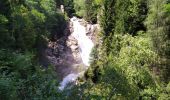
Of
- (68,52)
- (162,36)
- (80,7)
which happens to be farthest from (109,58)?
(80,7)

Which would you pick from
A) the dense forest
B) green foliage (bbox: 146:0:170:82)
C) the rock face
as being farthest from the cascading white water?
green foliage (bbox: 146:0:170:82)

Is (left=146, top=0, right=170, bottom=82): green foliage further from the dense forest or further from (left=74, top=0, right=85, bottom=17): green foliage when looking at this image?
(left=74, top=0, right=85, bottom=17): green foliage

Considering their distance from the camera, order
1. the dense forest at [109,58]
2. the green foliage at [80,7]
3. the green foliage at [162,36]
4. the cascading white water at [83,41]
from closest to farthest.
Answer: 1. the dense forest at [109,58]
2. the green foliage at [162,36]
3. the cascading white water at [83,41]
4. the green foliage at [80,7]

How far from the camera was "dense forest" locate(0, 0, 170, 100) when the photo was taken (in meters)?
→ 13.4

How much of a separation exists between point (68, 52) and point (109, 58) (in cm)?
2143

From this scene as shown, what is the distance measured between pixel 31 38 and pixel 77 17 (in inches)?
1526

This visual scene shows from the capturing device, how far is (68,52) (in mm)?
53156

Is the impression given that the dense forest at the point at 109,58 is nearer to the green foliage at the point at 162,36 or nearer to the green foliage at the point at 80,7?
the green foliage at the point at 162,36

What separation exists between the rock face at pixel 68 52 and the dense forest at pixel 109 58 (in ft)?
8.02

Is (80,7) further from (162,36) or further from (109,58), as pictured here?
(162,36)

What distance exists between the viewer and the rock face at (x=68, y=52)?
46.1 metres

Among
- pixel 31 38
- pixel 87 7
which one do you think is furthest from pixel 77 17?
pixel 31 38

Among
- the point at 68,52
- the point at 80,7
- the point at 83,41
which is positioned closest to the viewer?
the point at 68,52

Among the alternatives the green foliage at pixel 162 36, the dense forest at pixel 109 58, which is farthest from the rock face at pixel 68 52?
the green foliage at pixel 162 36
